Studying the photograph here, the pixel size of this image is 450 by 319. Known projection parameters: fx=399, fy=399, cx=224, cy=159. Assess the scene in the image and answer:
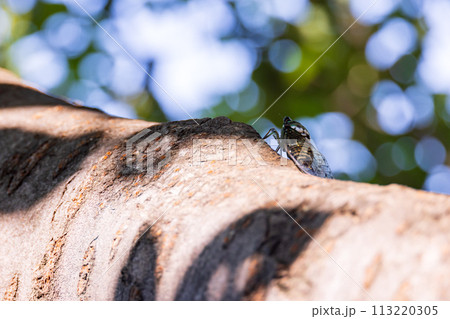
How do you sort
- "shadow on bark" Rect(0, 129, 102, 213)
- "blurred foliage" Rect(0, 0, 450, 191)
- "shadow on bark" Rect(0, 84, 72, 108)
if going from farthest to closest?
"blurred foliage" Rect(0, 0, 450, 191), "shadow on bark" Rect(0, 84, 72, 108), "shadow on bark" Rect(0, 129, 102, 213)

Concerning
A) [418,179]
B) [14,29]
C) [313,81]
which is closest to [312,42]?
[313,81]

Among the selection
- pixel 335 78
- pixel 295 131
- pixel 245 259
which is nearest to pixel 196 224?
pixel 245 259

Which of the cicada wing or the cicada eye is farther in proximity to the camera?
the cicada eye

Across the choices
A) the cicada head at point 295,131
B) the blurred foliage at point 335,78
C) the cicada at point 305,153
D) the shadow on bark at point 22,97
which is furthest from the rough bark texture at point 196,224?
the blurred foliage at point 335,78

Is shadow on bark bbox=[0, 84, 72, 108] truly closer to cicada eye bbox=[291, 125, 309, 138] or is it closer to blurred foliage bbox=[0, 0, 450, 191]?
cicada eye bbox=[291, 125, 309, 138]

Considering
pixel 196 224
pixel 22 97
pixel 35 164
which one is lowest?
pixel 22 97

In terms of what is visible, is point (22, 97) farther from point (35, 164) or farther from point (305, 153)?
point (305, 153)

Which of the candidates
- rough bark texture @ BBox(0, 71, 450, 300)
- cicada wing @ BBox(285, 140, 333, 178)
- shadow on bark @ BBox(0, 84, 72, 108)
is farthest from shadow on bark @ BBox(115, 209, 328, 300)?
shadow on bark @ BBox(0, 84, 72, 108)
